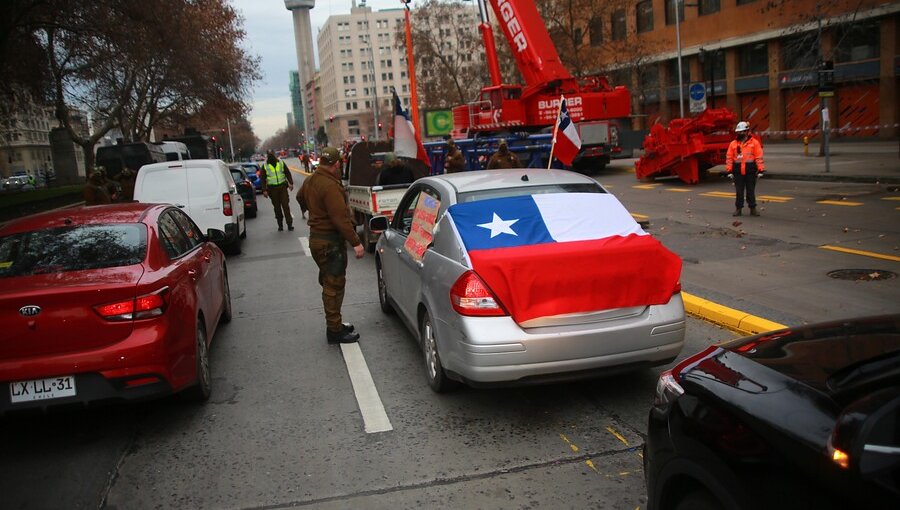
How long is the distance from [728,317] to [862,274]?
8.75 ft

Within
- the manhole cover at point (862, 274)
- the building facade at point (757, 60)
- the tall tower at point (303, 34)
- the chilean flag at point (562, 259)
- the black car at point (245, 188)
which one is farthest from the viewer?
the tall tower at point (303, 34)

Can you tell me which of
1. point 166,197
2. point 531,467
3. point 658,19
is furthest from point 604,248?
point 658,19

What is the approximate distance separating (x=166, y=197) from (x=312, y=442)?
31.4 feet

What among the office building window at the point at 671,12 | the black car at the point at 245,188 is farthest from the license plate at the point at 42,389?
the office building window at the point at 671,12

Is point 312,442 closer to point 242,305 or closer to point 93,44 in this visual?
point 242,305

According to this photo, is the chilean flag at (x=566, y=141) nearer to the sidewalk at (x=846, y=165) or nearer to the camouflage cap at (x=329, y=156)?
the camouflage cap at (x=329, y=156)

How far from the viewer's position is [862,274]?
8.11 metres

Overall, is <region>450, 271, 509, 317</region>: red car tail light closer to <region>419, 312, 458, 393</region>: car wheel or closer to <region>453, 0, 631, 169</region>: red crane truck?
<region>419, 312, 458, 393</region>: car wheel

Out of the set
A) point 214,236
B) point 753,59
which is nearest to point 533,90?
point 214,236

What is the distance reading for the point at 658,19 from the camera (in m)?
44.1

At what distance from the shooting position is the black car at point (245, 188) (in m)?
21.0

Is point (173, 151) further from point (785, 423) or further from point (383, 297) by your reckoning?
point (785, 423)

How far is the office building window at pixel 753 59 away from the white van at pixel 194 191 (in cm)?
3332

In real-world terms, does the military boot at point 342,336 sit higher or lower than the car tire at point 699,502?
lower
